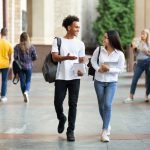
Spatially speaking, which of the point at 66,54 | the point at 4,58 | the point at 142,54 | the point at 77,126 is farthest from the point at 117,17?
the point at 66,54

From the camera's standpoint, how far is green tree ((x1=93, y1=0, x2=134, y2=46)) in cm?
4312

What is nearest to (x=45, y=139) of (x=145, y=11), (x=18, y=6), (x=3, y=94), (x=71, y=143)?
(x=71, y=143)

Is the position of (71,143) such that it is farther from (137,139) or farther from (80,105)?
(80,105)

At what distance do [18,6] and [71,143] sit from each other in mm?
16865

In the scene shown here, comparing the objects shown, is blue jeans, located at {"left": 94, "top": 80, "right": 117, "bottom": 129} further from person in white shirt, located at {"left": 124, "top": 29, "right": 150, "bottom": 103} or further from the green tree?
the green tree

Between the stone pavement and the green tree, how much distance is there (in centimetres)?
2721

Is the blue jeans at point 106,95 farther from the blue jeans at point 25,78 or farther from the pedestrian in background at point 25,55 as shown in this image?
the blue jeans at point 25,78

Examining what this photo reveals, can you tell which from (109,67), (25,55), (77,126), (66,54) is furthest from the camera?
(25,55)

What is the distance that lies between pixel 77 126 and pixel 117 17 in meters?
33.9

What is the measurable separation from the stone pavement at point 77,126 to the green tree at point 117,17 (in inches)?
1071

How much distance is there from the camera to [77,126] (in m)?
10.7

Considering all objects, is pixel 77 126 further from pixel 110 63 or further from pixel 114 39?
pixel 114 39

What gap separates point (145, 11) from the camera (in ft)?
66.5

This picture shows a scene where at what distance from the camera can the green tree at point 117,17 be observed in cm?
4312
